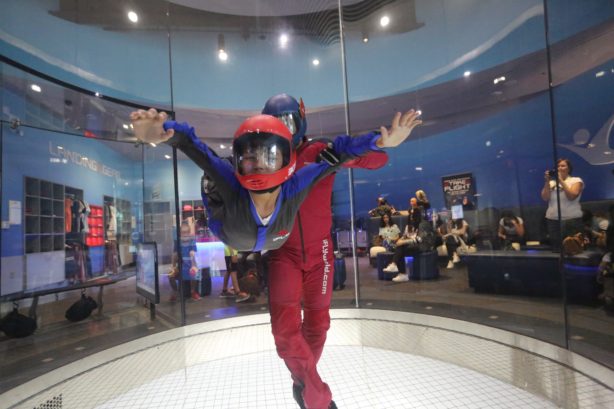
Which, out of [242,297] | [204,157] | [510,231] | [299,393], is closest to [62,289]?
[242,297]

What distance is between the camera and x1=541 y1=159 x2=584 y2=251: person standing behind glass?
320 cm

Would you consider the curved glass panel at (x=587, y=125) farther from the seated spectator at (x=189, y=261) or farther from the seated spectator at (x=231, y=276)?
the seated spectator at (x=189, y=261)

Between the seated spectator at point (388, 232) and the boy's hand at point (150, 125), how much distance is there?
170 inches

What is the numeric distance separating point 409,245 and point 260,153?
4226 mm

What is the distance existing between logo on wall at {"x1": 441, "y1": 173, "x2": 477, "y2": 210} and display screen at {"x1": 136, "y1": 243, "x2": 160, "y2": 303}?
13.5 ft

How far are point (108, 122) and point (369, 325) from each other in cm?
399

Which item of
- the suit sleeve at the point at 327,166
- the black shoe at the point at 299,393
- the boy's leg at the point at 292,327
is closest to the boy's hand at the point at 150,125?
the suit sleeve at the point at 327,166

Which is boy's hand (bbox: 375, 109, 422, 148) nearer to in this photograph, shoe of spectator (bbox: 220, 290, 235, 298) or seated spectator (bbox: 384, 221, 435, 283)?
seated spectator (bbox: 384, 221, 435, 283)

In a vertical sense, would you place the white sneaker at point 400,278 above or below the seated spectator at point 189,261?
below

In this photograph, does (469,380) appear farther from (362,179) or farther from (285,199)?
(362,179)

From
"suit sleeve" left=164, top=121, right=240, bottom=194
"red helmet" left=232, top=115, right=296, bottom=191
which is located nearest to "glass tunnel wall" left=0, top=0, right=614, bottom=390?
"suit sleeve" left=164, top=121, right=240, bottom=194

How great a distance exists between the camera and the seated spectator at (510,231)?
4020mm

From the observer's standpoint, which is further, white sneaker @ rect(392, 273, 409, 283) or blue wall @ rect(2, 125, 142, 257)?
white sneaker @ rect(392, 273, 409, 283)

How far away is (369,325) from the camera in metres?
3.61
